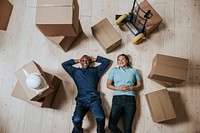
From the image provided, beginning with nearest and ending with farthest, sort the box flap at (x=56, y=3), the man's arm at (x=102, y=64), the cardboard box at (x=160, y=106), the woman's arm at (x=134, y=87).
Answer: the box flap at (x=56, y=3), the cardboard box at (x=160, y=106), the woman's arm at (x=134, y=87), the man's arm at (x=102, y=64)

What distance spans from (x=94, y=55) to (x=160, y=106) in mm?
839

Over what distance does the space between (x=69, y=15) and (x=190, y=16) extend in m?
1.38

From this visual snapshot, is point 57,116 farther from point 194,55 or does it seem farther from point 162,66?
point 194,55

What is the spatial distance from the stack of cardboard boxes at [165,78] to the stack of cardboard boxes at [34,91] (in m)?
0.91

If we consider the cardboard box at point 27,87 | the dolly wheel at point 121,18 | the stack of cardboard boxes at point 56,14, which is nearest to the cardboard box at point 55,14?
the stack of cardboard boxes at point 56,14

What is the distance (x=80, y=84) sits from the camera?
8.01 feet

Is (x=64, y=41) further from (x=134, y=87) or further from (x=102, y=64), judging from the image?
(x=134, y=87)

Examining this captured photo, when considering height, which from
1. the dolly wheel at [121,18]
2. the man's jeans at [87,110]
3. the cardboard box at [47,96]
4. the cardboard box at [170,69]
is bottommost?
the man's jeans at [87,110]

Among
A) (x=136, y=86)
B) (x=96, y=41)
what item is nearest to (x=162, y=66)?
(x=136, y=86)

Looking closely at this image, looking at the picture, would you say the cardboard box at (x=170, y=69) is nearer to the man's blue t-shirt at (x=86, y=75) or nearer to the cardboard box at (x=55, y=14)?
the man's blue t-shirt at (x=86, y=75)

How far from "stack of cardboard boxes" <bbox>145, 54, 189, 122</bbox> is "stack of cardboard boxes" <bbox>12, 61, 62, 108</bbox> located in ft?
2.98

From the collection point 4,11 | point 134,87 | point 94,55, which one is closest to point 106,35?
point 94,55

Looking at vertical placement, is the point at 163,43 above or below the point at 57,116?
above

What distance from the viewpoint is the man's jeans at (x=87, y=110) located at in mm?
2258
